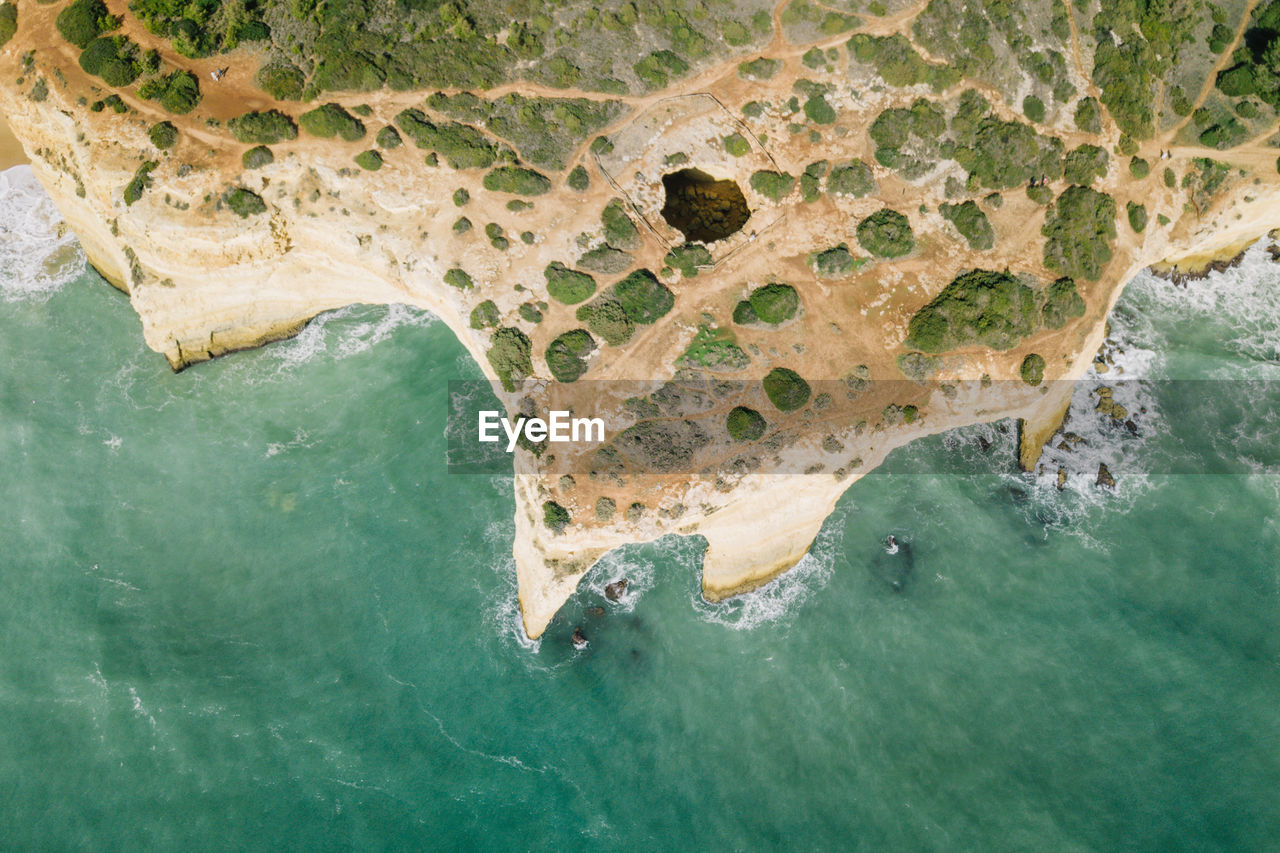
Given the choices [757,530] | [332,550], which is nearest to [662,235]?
[757,530]

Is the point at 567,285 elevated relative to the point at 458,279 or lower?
elevated

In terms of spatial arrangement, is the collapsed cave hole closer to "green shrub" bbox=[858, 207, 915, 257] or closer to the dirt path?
"green shrub" bbox=[858, 207, 915, 257]

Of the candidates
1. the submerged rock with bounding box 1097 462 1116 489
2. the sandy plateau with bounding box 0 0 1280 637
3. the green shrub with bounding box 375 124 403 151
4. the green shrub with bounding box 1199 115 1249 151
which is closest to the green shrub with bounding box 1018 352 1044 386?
the sandy plateau with bounding box 0 0 1280 637

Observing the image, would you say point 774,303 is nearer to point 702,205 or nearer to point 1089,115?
point 702,205

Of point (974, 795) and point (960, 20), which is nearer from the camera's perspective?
point (974, 795)

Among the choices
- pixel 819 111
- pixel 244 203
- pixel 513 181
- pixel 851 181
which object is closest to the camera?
pixel 244 203

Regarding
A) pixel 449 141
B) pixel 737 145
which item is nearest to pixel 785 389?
pixel 737 145

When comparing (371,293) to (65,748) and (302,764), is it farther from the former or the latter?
(65,748)

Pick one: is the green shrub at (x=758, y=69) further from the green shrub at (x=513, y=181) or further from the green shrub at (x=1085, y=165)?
the green shrub at (x=1085, y=165)
